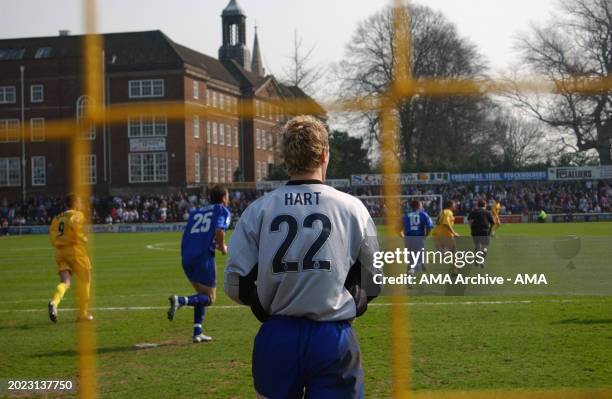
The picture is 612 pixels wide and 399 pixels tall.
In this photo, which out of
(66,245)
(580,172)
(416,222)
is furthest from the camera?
(416,222)

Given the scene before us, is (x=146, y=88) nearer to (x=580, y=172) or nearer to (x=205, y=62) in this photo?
(x=205, y=62)

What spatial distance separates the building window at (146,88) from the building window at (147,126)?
27cm

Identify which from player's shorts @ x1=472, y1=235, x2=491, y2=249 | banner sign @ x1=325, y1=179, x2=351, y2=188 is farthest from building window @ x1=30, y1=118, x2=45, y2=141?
player's shorts @ x1=472, y1=235, x2=491, y2=249

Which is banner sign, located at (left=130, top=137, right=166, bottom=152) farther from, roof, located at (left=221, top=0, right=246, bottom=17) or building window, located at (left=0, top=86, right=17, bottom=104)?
roof, located at (left=221, top=0, right=246, bottom=17)

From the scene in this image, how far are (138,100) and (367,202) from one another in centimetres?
208

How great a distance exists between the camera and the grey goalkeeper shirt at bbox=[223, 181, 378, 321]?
374cm

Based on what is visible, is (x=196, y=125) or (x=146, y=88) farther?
(x=146, y=88)

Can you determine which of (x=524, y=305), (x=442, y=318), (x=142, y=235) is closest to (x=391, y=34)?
(x=442, y=318)

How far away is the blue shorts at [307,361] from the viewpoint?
3688 mm

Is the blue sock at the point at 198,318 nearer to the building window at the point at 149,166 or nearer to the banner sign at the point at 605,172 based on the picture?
the building window at the point at 149,166

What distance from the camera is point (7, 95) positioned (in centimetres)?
653

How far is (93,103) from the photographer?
18.6 feet

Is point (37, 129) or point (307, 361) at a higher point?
point (37, 129)

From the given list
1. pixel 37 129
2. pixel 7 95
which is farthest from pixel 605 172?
pixel 7 95
